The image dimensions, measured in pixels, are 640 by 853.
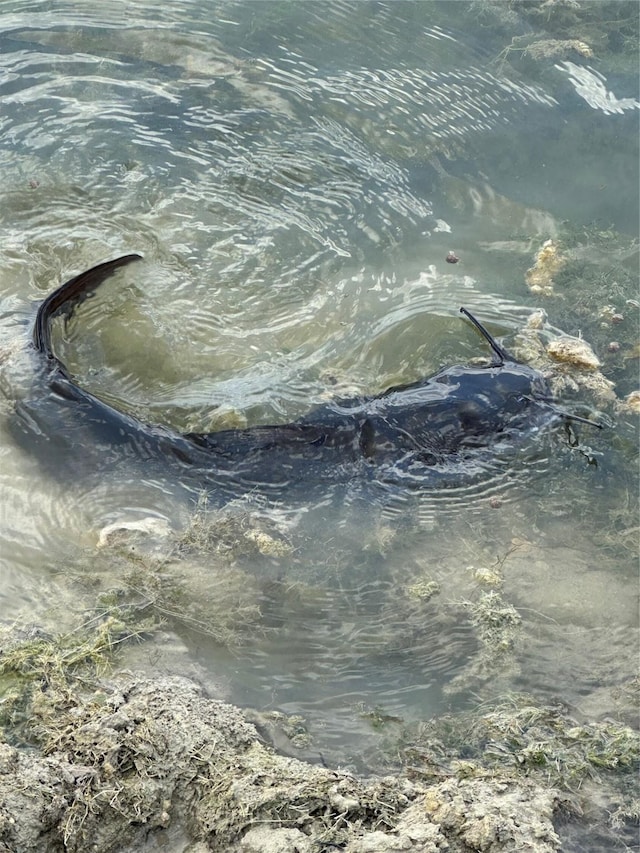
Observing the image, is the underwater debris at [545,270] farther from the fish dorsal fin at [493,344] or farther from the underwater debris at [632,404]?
the underwater debris at [632,404]

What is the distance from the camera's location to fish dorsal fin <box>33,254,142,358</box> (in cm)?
512

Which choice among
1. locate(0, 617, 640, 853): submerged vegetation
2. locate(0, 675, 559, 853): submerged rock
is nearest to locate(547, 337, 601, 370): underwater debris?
locate(0, 617, 640, 853): submerged vegetation

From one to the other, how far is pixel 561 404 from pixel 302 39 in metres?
4.18

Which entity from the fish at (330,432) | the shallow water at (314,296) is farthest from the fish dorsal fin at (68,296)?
the shallow water at (314,296)

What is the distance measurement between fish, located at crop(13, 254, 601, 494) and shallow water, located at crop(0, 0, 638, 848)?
13cm

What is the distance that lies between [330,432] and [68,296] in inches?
79.6

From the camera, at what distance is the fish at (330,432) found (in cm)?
488

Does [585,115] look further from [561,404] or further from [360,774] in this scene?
[360,774]

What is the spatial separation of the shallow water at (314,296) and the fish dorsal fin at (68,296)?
0.12m

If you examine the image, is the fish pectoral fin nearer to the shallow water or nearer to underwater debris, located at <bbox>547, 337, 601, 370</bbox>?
the shallow water

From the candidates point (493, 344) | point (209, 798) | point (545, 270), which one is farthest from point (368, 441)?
point (209, 798)

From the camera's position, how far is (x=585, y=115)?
7176mm

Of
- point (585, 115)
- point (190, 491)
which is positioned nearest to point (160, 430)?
point (190, 491)

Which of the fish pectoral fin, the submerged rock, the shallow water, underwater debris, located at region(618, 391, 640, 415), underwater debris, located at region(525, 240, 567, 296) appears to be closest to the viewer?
the submerged rock
